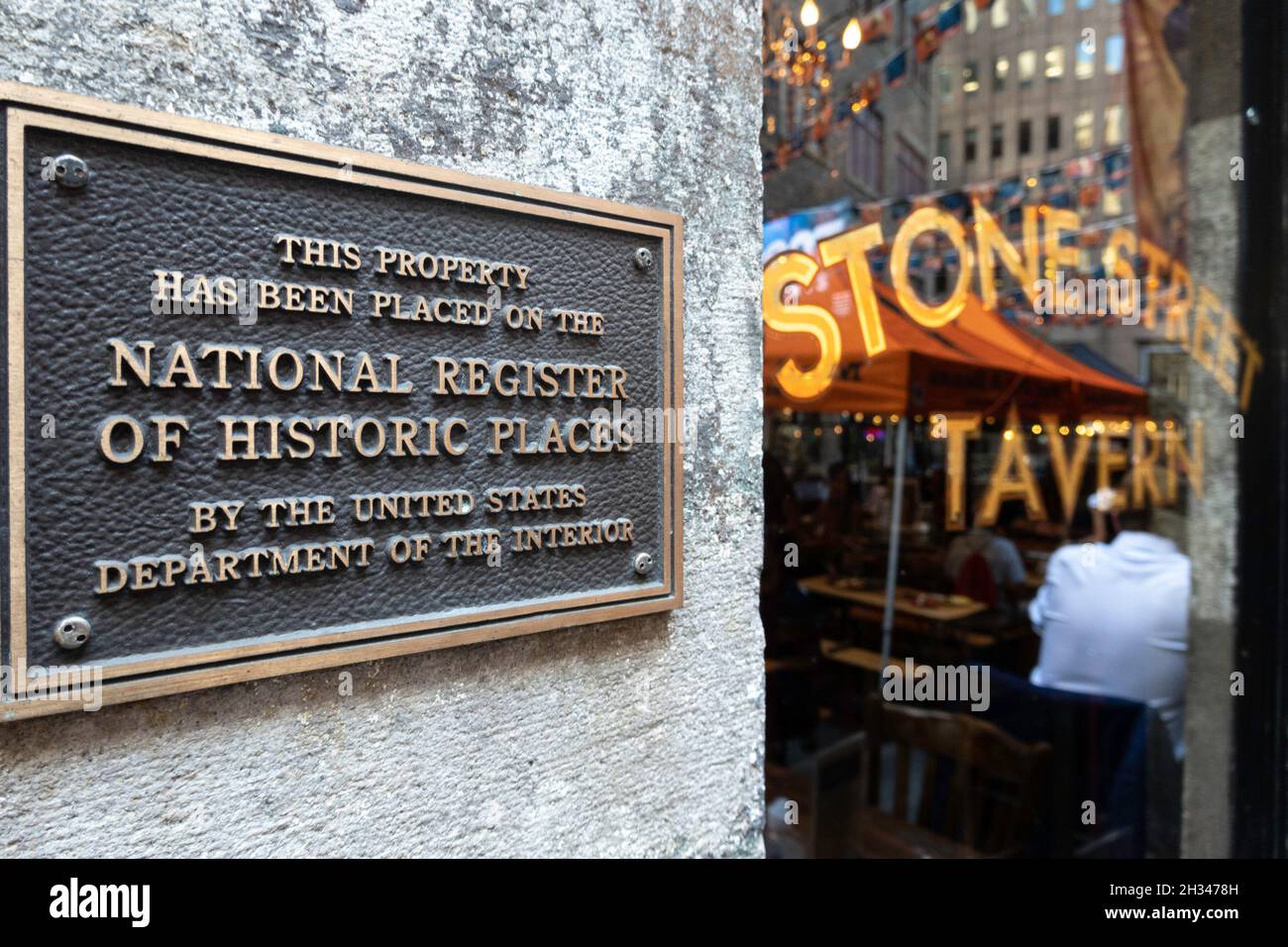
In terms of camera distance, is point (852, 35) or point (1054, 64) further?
point (1054, 64)

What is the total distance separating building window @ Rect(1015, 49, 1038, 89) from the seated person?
50.2 feet

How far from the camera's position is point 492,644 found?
2021 mm


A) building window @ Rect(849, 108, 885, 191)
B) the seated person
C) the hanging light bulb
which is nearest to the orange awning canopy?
the seated person

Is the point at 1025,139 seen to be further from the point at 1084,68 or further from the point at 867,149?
the point at 867,149

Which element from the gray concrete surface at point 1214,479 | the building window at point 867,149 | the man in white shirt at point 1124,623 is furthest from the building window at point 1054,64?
the man in white shirt at point 1124,623

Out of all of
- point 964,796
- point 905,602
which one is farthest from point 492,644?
point 905,602

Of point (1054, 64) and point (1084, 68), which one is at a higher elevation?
point (1084, 68)

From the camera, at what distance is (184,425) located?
62.8 inches

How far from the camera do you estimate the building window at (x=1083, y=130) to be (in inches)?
780

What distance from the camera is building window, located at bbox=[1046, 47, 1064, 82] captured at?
723 inches

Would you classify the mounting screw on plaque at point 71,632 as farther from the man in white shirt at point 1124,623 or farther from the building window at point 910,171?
the building window at point 910,171

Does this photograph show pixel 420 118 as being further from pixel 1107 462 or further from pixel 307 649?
pixel 1107 462

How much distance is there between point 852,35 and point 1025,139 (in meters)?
14.1

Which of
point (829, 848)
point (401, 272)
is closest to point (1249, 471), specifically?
point (829, 848)
